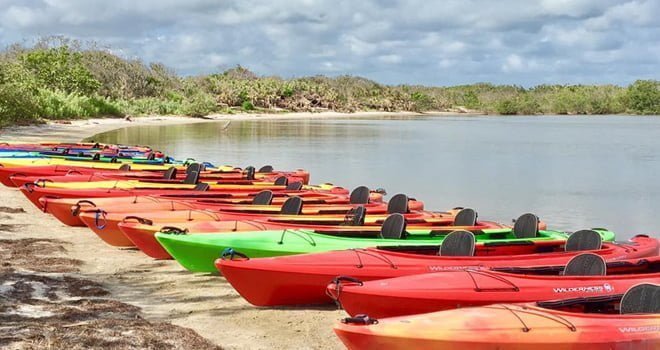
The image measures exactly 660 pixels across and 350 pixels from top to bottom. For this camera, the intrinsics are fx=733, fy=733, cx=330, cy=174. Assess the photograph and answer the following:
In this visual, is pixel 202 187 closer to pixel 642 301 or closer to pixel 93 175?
pixel 93 175

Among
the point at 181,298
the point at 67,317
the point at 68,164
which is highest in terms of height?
the point at 68,164

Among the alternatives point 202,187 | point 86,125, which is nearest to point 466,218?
point 202,187

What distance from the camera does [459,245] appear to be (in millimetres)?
7105

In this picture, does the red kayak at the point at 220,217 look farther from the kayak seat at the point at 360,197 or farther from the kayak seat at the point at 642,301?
the kayak seat at the point at 642,301

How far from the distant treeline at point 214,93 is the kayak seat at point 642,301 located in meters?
24.8

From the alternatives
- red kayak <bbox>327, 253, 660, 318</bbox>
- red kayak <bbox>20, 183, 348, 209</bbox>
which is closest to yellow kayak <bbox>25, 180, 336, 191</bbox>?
red kayak <bbox>20, 183, 348, 209</bbox>

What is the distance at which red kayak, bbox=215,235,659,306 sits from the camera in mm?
6318

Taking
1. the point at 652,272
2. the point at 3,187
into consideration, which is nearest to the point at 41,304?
the point at 652,272

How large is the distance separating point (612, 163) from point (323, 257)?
2286 cm

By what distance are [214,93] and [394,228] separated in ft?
186

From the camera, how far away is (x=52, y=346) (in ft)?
16.4

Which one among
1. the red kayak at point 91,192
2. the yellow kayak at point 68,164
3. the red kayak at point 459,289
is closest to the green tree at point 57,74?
the yellow kayak at point 68,164

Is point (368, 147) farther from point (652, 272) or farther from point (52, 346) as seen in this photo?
point (52, 346)

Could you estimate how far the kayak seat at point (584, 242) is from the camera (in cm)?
778
